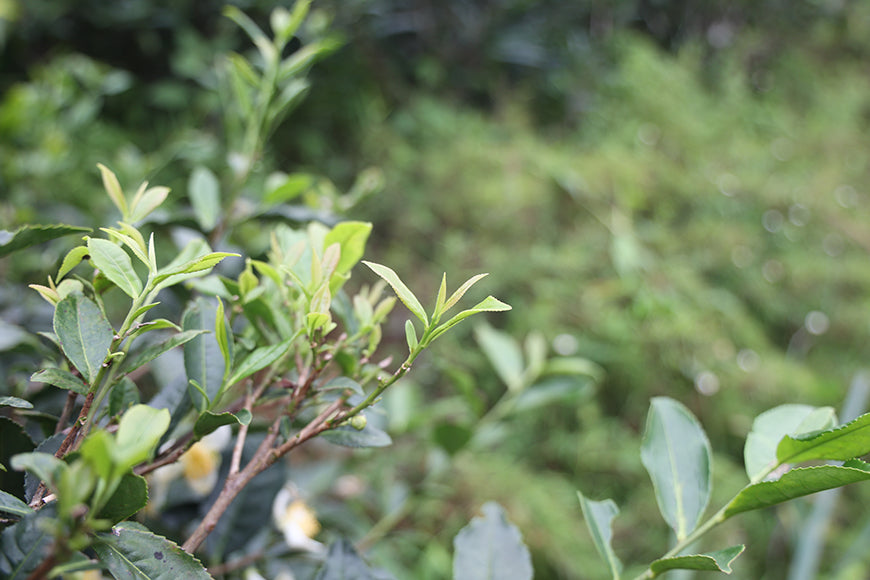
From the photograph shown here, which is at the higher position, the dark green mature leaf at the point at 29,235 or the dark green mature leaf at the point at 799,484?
Answer: the dark green mature leaf at the point at 29,235

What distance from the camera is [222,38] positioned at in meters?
1.43

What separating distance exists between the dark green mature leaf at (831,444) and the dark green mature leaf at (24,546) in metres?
0.29

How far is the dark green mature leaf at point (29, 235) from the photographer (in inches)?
10.6

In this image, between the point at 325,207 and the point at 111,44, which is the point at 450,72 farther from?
the point at 325,207

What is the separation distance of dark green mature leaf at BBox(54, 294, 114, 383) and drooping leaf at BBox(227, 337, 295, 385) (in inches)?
2.1

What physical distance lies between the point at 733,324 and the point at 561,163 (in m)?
0.55

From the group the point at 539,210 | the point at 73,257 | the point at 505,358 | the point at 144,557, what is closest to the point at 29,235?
the point at 73,257

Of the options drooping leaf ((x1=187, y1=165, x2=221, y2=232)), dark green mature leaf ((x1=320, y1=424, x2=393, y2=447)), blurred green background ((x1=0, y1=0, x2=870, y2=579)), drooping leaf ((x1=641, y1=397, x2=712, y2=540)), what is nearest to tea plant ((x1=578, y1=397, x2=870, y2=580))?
drooping leaf ((x1=641, y1=397, x2=712, y2=540))

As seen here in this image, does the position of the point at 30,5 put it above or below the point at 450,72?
above

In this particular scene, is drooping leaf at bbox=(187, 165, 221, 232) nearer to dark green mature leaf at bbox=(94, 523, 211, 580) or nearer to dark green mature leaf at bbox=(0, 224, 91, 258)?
dark green mature leaf at bbox=(0, 224, 91, 258)

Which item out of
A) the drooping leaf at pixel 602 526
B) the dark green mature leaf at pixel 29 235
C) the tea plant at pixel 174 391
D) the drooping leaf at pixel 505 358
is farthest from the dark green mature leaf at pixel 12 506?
the drooping leaf at pixel 505 358

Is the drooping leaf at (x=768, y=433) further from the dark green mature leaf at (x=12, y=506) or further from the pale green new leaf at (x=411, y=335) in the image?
the dark green mature leaf at (x=12, y=506)

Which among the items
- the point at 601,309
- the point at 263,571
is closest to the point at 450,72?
the point at 601,309

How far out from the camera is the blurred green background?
0.74 m
